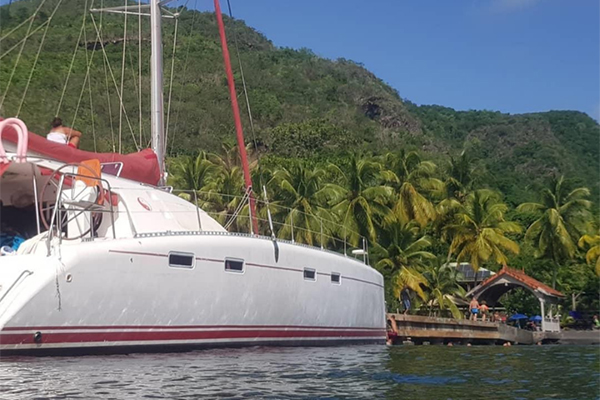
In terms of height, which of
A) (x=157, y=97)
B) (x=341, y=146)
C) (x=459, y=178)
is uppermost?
(x=341, y=146)

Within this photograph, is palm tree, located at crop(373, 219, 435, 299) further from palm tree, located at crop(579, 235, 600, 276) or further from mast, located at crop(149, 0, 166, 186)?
mast, located at crop(149, 0, 166, 186)

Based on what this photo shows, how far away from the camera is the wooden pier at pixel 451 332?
21.4m

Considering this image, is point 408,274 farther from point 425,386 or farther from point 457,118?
point 457,118

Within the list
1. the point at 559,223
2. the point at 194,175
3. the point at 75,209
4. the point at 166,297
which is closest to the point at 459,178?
the point at 559,223

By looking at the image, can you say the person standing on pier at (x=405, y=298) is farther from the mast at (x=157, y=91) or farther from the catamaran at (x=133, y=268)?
the mast at (x=157, y=91)

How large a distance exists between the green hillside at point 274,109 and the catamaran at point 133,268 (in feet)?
76.3

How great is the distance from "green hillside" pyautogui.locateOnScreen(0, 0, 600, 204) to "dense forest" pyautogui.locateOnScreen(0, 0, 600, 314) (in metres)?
0.23

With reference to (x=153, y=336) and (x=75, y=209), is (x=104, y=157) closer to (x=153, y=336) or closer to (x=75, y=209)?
(x=75, y=209)

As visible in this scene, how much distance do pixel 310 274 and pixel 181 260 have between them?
2.76 metres

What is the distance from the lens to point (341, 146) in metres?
55.9

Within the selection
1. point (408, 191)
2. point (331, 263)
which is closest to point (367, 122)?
point (408, 191)

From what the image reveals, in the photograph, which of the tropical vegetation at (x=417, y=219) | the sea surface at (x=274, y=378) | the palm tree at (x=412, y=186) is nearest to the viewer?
the sea surface at (x=274, y=378)

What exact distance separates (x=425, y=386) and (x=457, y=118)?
97.8 meters

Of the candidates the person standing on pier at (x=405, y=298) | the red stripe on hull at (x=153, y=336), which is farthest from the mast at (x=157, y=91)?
the person standing on pier at (x=405, y=298)
